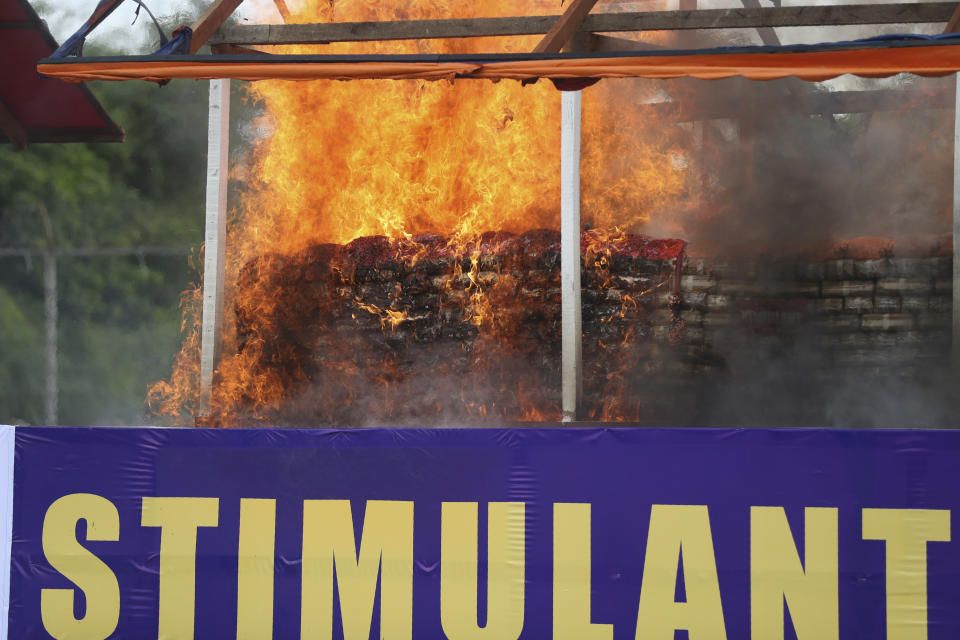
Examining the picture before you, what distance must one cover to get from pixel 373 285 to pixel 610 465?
476 cm

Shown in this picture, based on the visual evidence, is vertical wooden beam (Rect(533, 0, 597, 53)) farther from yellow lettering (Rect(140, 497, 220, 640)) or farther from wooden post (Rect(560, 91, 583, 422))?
yellow lettering (Rect(140, 497, 220, 640))

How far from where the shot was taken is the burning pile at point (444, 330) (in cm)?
953

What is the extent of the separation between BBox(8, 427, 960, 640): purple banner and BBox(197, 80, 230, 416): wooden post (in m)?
2.95

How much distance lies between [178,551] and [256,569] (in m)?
0.50

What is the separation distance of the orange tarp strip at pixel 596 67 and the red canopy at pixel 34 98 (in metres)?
1.38

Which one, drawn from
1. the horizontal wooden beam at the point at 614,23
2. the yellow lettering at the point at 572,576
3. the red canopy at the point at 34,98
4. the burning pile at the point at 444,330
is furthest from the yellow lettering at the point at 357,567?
the horizontal wooden beam at the point at 614,23

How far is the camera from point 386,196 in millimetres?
10953

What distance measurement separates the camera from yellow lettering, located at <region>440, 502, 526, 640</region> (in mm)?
5762

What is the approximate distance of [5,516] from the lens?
6098 mm

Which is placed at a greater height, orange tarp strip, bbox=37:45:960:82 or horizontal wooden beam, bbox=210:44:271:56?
horizontal wooden beam, bbox=210:44:271:56

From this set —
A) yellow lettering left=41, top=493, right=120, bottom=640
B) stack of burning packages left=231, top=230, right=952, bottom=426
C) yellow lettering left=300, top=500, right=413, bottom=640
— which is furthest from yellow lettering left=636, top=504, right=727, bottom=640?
stack of burning packages left=231, top=230, right=952, bottom=426

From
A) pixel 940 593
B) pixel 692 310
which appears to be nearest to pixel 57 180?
pixel 692 310

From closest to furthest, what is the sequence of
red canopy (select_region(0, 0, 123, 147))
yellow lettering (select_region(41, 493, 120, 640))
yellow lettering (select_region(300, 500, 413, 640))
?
1. yellow lettering (select_region(300, 500, 413, 640))
2. yellow lettering (select_region(41, 493, 120, 640))
3. red canopy (select_region(0, 0, 123, 147))

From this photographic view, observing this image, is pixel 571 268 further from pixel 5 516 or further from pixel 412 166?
pixel 5 516
